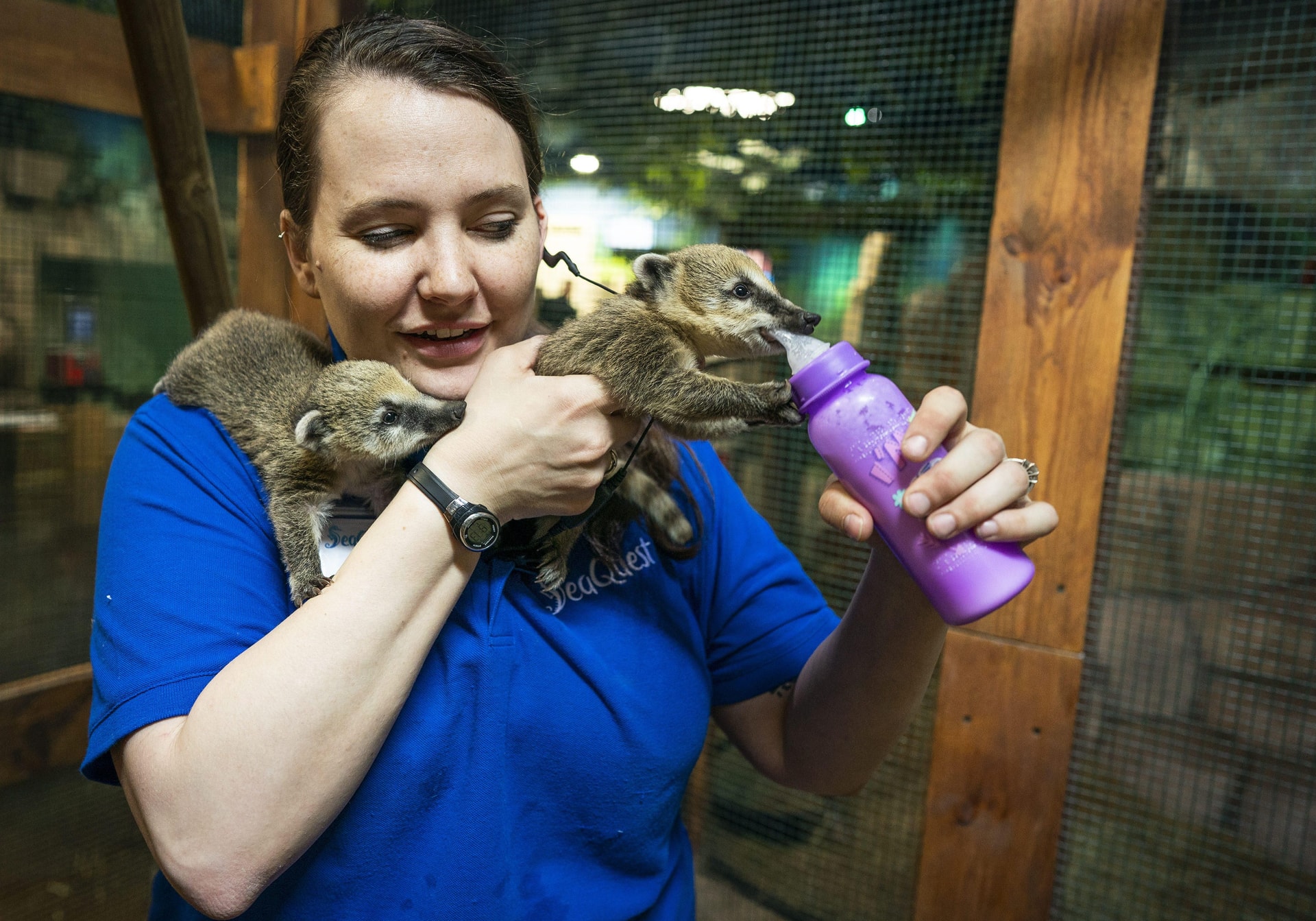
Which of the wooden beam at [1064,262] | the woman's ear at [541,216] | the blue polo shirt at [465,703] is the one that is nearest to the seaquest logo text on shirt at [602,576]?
the blue polo shirt at [465,703]

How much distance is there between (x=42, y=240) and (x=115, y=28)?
799mm

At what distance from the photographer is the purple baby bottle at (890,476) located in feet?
→ 3.73

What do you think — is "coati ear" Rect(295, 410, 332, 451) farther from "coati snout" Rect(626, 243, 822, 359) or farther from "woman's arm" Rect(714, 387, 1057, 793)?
"woman's arm" Rect(714, 387, 1057, 793)

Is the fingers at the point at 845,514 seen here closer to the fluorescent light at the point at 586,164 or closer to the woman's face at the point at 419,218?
the woman's face at the point at 419,218

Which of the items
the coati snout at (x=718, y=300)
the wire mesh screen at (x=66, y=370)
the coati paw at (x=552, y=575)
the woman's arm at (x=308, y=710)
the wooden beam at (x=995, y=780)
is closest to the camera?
the woman's arm at (x=308, y=710)

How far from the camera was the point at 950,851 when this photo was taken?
267 centimetres

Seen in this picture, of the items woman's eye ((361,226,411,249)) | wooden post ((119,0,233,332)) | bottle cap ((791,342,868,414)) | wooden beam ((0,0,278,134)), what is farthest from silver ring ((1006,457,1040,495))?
wooden beam ((0,0,278,134))

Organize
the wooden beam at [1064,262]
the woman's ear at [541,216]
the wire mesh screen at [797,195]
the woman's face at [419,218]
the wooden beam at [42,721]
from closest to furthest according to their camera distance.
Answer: the woman's face at [419,218], the woman's ear at [541,216], the wooden beam at [1064,262], the wooden beam at [42,721], the wire mesh screen at [797,195]

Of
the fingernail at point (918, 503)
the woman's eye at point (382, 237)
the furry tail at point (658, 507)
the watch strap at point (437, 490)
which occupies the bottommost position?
the furry tail at point (658, 507)

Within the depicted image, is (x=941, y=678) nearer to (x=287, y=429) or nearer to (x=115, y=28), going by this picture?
(x=287, y=429)

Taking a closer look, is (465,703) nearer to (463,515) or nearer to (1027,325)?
(463,515)

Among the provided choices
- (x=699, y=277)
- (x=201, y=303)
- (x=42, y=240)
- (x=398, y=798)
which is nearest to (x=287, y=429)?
(x=201, y=303)

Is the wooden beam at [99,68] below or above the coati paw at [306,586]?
above

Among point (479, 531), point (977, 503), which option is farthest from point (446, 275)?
point (977, 503)
